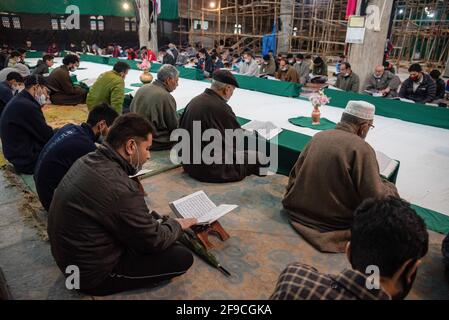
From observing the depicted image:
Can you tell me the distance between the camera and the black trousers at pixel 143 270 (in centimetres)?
187

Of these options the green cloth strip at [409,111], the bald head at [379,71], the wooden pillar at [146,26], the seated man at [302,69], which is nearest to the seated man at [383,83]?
the bald head at [379,71]

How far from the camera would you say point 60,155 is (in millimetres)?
2414

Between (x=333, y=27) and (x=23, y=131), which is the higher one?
(x=333, y=27)

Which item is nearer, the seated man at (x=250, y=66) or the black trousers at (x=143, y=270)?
the black trousers at (x=143, y=270)

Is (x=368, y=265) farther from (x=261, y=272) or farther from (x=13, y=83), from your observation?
(x=13, y=83)

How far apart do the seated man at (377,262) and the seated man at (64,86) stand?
700 centimetres

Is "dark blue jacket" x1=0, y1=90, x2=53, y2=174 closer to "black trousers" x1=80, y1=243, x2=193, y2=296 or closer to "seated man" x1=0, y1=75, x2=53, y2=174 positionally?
"seated man" x1=0, y1=75, x2=53, y2=174

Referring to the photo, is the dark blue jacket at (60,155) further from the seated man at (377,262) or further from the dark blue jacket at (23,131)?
the seated man at (377,262)

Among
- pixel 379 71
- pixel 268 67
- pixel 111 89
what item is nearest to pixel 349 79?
pixel 379 71

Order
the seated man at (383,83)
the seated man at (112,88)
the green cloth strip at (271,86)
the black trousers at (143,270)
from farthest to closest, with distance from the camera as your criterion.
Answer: the green cloth strip at (271,86)
the seated man at (383,83)
the seated man at (112,88)
the black trousers at (143,270)

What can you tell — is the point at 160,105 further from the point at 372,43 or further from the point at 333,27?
the point at 333,27

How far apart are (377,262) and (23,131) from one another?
3682mm

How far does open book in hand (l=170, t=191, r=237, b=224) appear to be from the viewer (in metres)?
2.32

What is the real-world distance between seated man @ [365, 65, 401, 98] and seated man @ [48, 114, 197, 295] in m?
6.17
